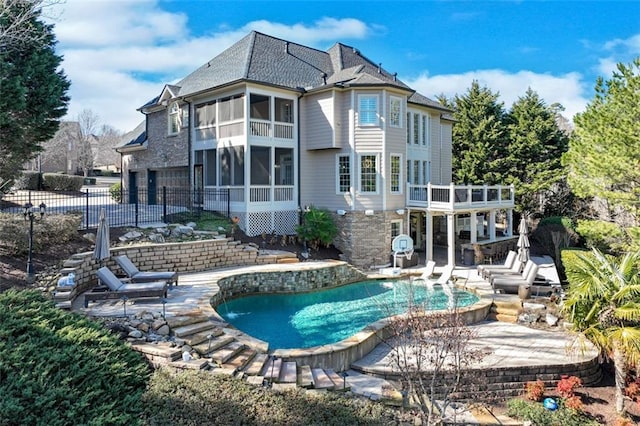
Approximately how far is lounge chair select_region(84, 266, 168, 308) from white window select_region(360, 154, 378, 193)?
435 inches

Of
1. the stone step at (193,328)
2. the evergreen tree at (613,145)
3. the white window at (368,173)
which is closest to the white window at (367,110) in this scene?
the white window at (368,173)

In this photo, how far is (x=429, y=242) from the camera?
64.7ft

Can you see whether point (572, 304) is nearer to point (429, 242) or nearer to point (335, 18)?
Answer: point (429, 242)

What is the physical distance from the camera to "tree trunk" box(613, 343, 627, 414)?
330 inches

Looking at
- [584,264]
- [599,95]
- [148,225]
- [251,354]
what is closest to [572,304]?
[584,264]

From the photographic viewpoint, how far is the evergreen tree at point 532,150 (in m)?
27.1

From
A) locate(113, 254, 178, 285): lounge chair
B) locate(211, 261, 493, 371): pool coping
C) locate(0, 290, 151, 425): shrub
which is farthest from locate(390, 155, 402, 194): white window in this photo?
locate(0, 290, 151, 425): shrub

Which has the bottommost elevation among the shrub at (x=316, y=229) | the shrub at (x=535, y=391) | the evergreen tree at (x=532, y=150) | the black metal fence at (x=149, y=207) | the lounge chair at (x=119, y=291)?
the shrub at (x=535, y=391)

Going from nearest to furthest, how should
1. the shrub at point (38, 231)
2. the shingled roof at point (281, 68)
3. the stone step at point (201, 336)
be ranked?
the stone step at point (201, 336) → the shrub at point (38, 231) → the shingled roof at point (281, 68)

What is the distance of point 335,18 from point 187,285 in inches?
570

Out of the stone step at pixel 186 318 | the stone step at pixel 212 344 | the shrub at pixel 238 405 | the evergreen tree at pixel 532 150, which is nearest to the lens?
the shrub at pixel 238 405

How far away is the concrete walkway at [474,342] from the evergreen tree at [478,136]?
17.9m

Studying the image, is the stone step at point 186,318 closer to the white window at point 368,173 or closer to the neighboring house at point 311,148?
the neighboring house at point 311,148

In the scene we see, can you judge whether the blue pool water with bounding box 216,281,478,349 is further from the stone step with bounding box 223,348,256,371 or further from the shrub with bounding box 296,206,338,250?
the shrub with bounding box 296,206,338,250
